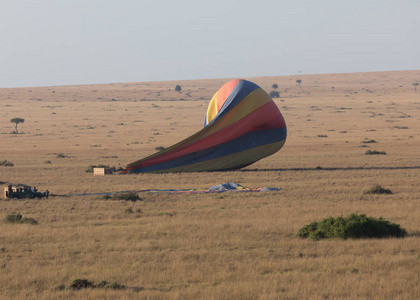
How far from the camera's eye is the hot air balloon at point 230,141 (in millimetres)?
43094

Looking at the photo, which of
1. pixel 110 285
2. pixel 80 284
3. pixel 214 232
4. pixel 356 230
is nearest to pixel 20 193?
pixel 214 232

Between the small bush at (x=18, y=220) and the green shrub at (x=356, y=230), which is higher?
the green shrub at (x=356, y=230)

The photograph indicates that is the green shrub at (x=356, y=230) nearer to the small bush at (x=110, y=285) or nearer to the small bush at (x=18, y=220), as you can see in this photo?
the small bush at (x=110, y=285)

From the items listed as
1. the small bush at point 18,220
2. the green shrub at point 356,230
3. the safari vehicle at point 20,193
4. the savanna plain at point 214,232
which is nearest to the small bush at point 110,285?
the savanna plain at point 214,232

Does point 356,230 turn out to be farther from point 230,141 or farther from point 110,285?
point 230,141

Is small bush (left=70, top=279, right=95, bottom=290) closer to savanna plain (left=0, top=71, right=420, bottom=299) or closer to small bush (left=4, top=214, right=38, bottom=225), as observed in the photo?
savanna plain (left=0, top=71, right=420, bottom=299)

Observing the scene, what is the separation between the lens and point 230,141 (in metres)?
43.1

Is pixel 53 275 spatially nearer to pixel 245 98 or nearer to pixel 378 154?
pixel 245 98

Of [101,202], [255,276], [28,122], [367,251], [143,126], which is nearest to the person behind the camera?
[255,276]

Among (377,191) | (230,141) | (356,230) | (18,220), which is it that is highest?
(230,141)

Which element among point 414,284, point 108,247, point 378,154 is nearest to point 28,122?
point 378,154

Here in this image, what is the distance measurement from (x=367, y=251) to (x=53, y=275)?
8.68 meters

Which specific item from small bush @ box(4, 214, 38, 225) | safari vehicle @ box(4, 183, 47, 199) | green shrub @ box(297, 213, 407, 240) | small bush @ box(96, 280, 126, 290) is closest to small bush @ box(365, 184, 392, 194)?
green shrub @ box(297, 213, 407, 240)

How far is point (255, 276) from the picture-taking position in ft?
54.5
